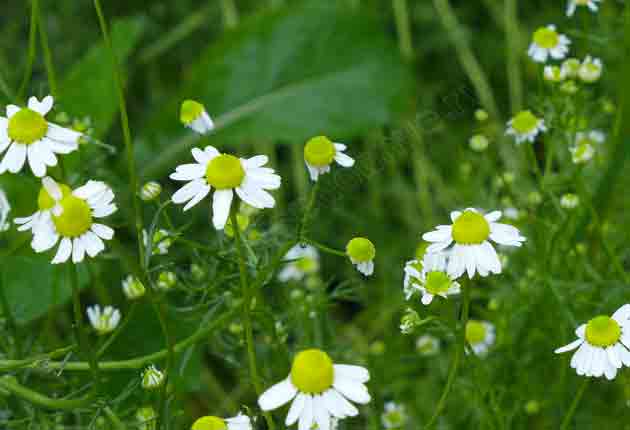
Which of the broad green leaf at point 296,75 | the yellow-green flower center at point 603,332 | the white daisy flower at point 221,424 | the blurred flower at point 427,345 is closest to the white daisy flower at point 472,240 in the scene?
the yellow-green flower center at point 603,332

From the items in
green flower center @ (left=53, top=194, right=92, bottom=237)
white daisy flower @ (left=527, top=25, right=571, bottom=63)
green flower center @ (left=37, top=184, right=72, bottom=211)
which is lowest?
green flower center @ (left=53, top=194, right=92, bottom=237)

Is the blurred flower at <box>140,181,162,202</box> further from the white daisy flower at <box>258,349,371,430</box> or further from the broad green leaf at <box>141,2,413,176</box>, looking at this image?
the broad green leaf at <box>141,2,413,176</box>

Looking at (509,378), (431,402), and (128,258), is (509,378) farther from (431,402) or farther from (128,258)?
(128,258)

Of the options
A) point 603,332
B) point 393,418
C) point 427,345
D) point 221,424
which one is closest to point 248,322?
point 221,424

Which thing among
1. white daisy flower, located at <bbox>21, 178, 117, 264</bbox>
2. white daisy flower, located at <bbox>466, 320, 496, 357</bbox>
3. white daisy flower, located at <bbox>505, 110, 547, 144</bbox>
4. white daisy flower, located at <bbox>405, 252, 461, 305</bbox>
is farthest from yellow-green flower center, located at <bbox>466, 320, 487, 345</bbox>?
white daisy flower, located at <bbox>21, 178, 117, 264</bbox>

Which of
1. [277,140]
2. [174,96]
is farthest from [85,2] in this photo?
[277,140]

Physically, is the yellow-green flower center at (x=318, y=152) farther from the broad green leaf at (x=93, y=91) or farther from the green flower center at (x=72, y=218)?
the broad green leaf at (x=93, y=91)
